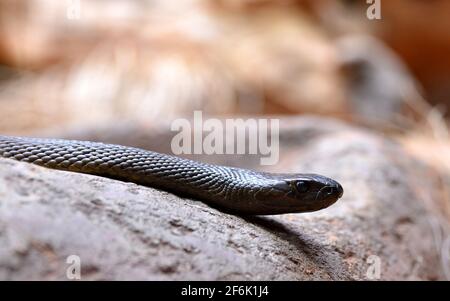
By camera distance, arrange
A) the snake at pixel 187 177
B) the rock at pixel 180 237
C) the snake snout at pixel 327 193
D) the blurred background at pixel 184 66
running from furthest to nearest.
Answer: the blurred background at pixel 184 66 → the snake snout at pixel 327 193 → the snake at pixel 187 177 → the rock at pixel 180 237

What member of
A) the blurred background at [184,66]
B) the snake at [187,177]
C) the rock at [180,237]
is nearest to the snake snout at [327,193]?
the snake at [187,177]

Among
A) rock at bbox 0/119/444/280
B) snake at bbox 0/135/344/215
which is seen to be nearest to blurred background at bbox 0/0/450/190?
rock at bbox 0/119/444/280

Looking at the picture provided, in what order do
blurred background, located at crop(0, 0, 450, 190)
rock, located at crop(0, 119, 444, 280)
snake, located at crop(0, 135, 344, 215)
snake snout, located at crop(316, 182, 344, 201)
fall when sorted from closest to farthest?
1. rock, located at crop(0, 119, 444, 280)
2. snake, located at crop(0, 135, 344, 215)
3. snake snout, located at crop(316, 182, 344, 201)
4. blurred background, located at crop(0, 0, 450, 190)

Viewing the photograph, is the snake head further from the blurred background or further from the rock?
the blurred background

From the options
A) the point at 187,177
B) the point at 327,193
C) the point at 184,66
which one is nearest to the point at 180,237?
the point at 187,177

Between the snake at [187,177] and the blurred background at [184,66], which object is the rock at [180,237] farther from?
the blurred background at [184,66]

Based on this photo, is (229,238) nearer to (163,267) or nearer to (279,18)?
(163,267)
